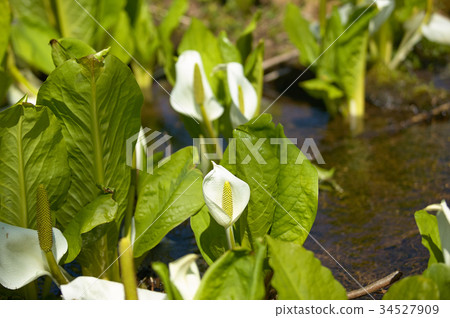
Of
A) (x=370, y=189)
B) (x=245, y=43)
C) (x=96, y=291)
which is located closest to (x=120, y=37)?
(x=245, y=43)

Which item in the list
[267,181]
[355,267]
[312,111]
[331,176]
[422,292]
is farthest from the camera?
[312,111]

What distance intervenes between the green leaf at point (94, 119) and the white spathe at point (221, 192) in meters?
0.26

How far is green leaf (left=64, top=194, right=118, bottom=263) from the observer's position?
98 centimetres

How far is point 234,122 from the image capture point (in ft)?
4.76

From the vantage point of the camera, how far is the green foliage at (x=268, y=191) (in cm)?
98

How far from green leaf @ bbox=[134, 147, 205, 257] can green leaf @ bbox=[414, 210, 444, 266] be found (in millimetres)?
410

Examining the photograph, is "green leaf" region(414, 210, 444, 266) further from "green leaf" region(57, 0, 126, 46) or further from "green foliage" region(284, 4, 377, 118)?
"green leaf" region(57, 0, 126, 46)

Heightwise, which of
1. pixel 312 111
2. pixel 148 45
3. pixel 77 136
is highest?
pixel 148 45

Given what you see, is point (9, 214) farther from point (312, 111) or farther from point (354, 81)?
point (312, 111)

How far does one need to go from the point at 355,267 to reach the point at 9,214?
785 mm

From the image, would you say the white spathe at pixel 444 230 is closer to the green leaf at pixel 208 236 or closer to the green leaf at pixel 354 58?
the green leaf at pixel 208 236
